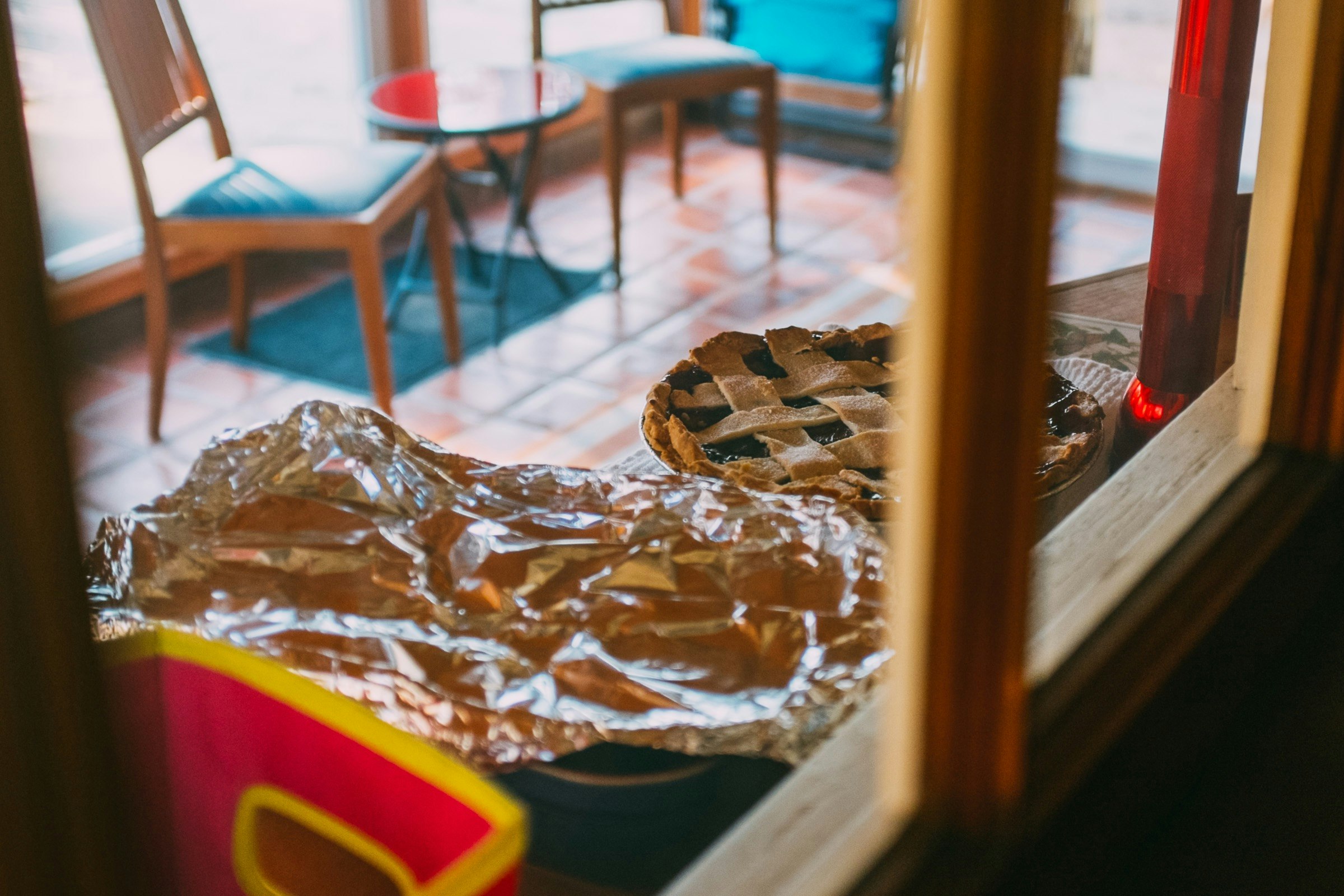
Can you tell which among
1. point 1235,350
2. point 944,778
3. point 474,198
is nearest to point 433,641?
point 944,778

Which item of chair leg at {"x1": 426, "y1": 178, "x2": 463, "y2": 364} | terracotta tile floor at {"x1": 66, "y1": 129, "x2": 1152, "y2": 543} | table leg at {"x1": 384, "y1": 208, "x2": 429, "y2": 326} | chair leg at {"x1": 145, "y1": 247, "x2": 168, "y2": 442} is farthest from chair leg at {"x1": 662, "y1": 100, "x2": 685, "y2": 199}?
chair leg at {"x1": 145, "y1": 247, "x2": 168, "y2": 442}

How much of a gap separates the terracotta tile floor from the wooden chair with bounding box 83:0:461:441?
0.12 metres

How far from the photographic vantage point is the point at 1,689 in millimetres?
200

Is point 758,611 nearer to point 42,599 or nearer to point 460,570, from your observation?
point 460,570

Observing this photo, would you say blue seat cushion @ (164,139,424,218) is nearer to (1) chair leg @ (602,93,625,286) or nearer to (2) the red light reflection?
(1) chair leg @ (602,93,625,286)

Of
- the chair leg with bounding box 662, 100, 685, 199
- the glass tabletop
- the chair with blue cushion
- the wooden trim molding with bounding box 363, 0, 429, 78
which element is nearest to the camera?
the glass tabletop

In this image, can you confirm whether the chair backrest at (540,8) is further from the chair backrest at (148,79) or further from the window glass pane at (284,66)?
the chair backrest at (148,79)

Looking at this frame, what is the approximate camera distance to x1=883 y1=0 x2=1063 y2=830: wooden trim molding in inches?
13.8

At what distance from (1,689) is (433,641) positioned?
0.39 m

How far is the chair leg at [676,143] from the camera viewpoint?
10.3 ft

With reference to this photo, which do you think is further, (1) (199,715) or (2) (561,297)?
(2) (561,297)

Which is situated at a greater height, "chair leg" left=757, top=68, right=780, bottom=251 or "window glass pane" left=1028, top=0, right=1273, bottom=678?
"window glass pane" left=1028, top=0, right=1273, bottom=678

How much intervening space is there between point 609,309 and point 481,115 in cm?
49

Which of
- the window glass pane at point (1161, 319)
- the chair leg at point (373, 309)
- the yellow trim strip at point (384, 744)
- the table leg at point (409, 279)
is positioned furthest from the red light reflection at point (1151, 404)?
the table leg at point (409, 279)
